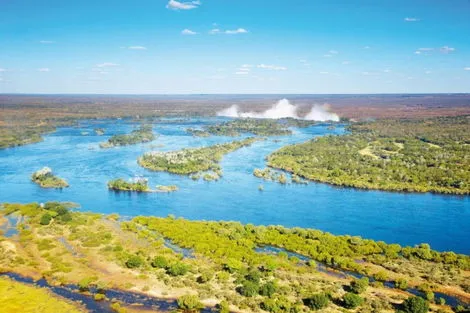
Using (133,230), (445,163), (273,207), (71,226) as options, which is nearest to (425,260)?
(273,207)

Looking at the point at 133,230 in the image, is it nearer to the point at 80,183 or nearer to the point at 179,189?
the point at 179,189

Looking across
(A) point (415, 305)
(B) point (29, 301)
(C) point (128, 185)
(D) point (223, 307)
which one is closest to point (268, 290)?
(D) point (223, 307)

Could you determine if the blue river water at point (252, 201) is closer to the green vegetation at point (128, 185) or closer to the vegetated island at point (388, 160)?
the green vegetation at point (128, 185)

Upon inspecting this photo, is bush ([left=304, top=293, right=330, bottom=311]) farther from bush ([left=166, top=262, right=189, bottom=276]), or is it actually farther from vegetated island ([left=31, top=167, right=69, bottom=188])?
vegetated island ([left=31, top=167, right=69, bottom=188])

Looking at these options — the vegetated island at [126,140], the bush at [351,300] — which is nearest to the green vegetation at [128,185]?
the vegetated island at [126,140]

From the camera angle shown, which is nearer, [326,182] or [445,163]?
[326,182]

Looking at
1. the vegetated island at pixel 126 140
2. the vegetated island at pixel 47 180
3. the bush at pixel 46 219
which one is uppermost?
the vegetated island at pixel 126 140
